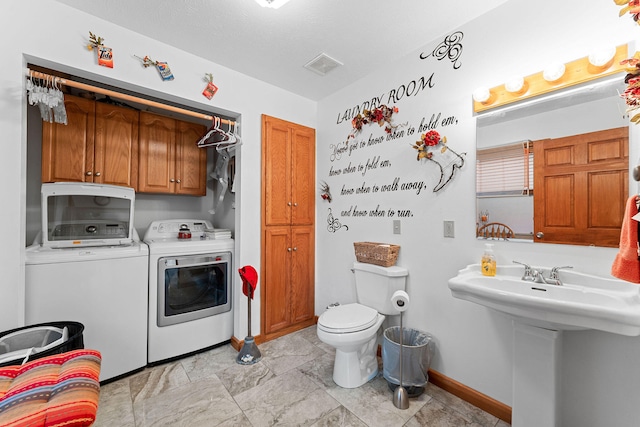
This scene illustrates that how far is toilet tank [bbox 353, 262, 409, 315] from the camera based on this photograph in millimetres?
2023

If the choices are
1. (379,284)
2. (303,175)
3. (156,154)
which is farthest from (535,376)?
(156,154)

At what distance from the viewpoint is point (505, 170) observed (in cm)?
160

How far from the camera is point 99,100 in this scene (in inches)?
93.2

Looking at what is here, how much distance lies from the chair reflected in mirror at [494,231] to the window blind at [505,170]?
19 centimetres

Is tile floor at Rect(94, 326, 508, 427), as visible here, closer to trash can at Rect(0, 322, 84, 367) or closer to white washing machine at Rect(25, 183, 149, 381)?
white washing machine at Rect(25, 183, 149, 381)

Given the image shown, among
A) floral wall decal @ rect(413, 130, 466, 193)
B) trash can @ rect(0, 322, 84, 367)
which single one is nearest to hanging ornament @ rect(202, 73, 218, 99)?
floral wall decal @ rect(413, 130, 466, 193)

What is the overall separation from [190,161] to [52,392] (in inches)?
86.9

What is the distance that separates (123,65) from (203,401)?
2325mm

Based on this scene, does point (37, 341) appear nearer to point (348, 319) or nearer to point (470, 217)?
point (348, 319)

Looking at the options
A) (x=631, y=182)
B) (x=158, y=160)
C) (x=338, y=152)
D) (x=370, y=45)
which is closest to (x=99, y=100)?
(x=158, y=160)

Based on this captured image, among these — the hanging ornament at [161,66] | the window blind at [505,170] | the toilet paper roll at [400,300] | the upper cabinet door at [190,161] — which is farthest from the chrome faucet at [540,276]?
the upper cabinet door at [190,161]

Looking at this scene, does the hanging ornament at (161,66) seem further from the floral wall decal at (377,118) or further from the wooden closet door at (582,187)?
the wooden closet door at (582,187)

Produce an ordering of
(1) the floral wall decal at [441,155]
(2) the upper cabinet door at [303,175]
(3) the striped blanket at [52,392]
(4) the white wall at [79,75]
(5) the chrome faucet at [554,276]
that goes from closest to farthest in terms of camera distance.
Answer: (3) the striped blanket at [52,392] < (5) the chrome faucet at [554,276] < (4) the white wall at [79,75] < (1) the floral wall decal at [441,155] < (2) the upper cabinet door at [303,175]

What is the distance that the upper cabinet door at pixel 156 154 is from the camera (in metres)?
2.54
